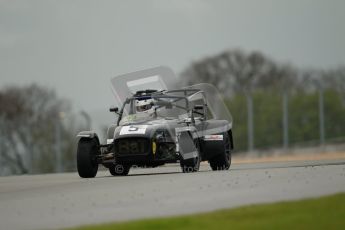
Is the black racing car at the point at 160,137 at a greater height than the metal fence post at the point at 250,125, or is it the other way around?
the black racing car at the point at 160,137

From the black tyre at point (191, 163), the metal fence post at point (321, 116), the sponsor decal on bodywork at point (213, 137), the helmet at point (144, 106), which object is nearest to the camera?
the black tyre at point (191, 163)

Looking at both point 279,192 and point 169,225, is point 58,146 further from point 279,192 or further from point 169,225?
point 169,225

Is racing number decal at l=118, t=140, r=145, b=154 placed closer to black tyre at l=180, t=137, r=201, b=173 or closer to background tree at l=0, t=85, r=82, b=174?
black tyre at l=180, t=137, r=201, b=173

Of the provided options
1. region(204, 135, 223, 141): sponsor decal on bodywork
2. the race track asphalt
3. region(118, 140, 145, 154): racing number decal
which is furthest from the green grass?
region(204, 135, 223, 141): sponsor decal on bodywork

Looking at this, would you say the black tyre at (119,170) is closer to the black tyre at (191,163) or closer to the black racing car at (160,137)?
the black racing car at (160,137)

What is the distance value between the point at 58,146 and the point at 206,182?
24923 mm

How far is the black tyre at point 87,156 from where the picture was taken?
2419 centimetres

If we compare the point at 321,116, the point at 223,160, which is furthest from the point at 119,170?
the point at 321,116

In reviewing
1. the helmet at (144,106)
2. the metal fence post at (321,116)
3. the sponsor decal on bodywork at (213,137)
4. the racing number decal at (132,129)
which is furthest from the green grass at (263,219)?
the metal fence post at (321,116)

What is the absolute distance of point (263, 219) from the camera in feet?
41.5

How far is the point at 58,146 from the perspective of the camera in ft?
141

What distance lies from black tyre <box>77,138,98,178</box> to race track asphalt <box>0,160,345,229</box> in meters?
2.95

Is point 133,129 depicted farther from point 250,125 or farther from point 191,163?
point 250,125

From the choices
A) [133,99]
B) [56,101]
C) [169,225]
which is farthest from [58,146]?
[56,101]
